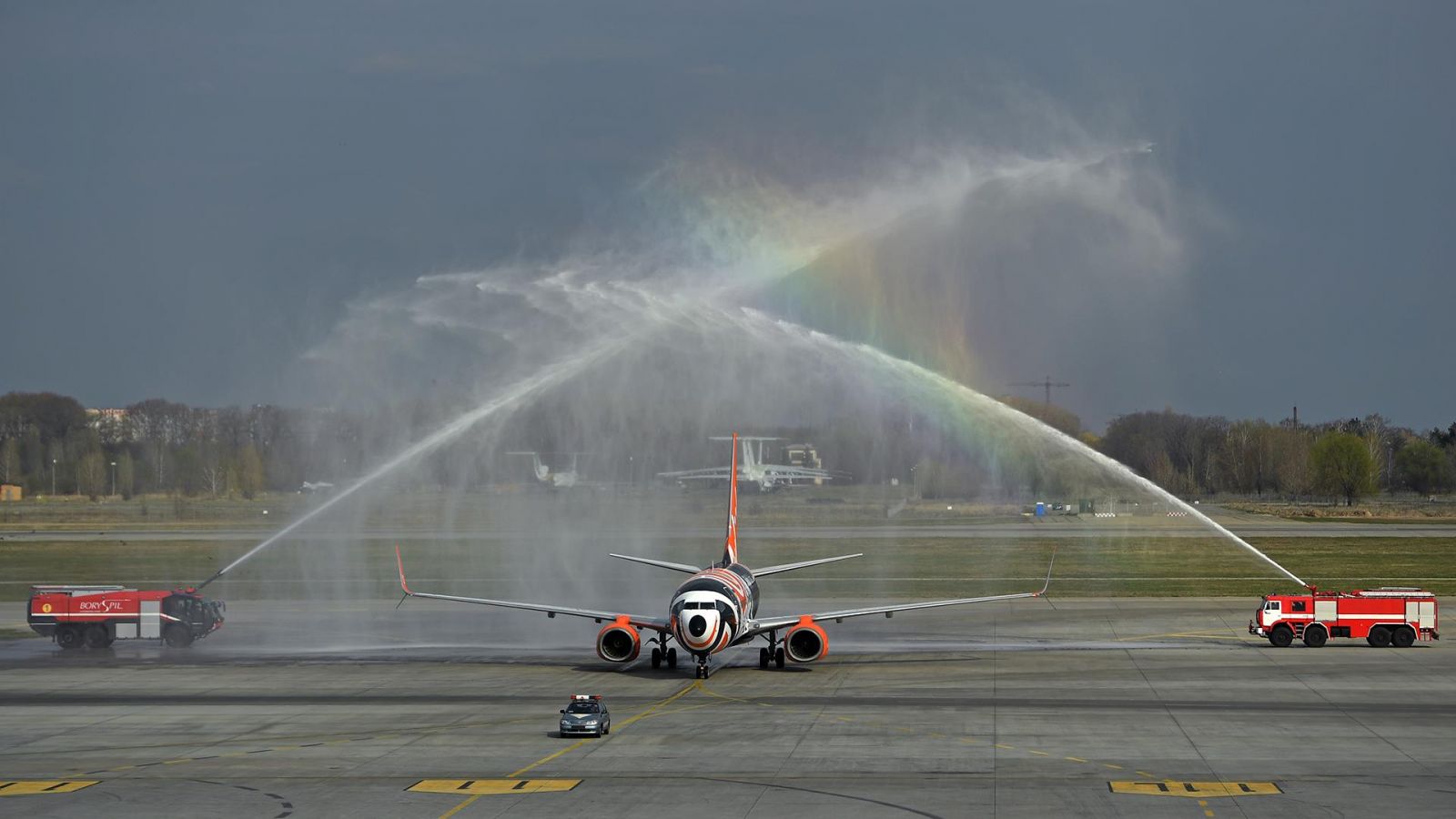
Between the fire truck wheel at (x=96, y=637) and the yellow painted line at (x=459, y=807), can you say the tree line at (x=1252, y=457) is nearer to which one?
the fire truck wheel at (x=96, y=637)

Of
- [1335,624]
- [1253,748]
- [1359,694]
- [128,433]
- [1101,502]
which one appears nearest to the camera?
[1253,748]

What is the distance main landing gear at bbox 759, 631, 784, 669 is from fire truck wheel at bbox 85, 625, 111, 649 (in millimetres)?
27932

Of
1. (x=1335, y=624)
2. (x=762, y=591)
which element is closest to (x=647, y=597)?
(x=762, y=591)

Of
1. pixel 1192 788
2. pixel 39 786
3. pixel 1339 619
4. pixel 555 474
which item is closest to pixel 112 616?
pixel 39 786

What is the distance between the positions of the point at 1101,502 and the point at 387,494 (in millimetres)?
75354

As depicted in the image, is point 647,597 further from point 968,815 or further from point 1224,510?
point 1224,510

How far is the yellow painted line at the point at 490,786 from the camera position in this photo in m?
27.9

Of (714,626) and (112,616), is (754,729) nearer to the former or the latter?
(714,626)

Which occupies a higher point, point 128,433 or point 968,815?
point 128,433

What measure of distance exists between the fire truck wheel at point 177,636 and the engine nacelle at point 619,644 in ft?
67.6

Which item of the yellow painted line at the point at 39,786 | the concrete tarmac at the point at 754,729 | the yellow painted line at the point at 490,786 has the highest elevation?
the yellow painted line at the point at 39,786

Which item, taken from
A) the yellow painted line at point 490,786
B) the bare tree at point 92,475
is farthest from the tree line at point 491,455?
the yellow painted line at point 490,786

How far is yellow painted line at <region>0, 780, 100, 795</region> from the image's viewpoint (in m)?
28.4

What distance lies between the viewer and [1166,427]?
172250 millimetres
